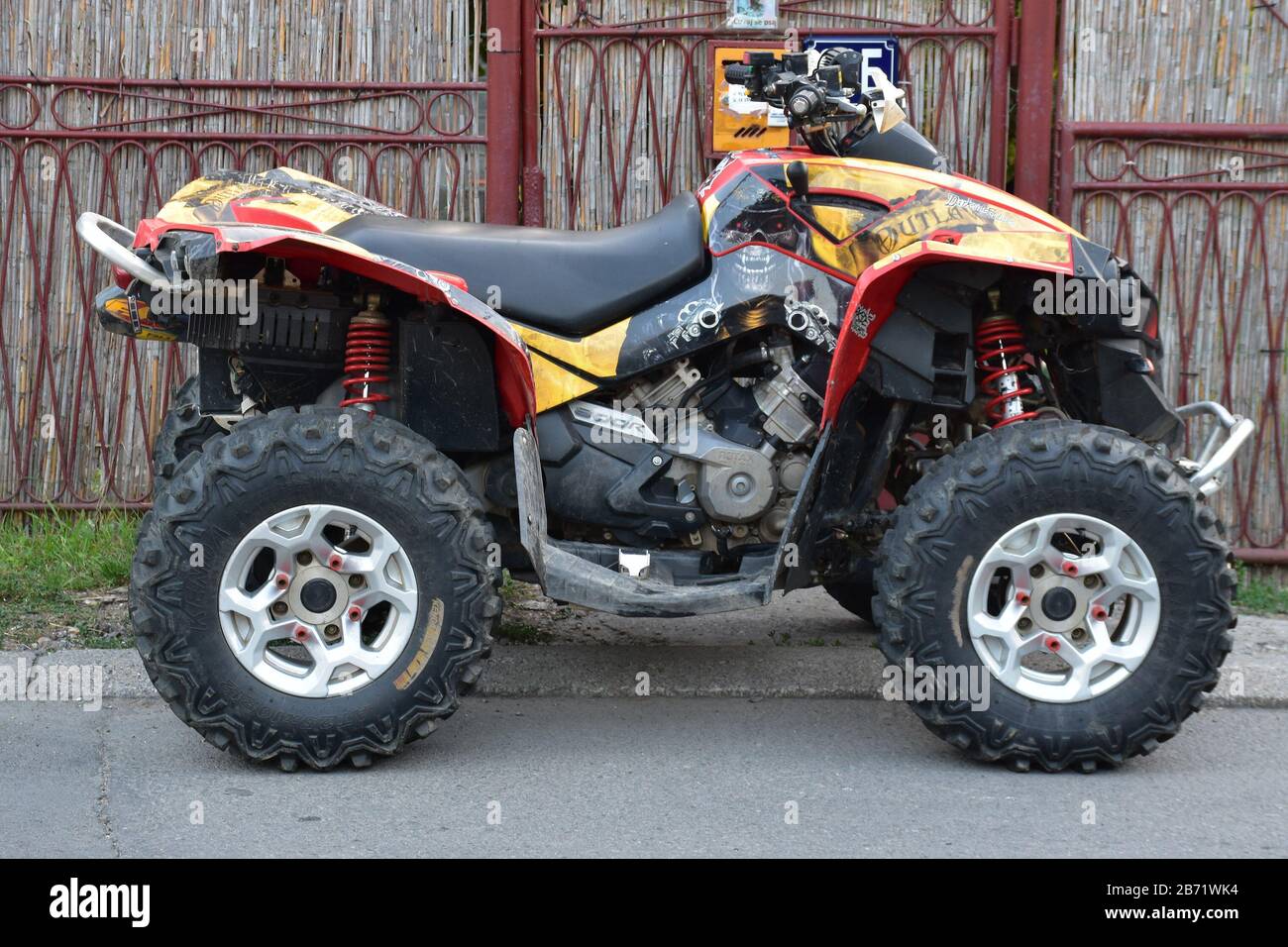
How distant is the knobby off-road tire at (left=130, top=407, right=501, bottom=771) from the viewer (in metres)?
4.37

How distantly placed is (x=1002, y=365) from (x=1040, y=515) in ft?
1.84

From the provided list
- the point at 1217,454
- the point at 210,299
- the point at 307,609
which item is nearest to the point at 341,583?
the point at 307,609

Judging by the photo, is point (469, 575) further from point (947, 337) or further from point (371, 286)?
point (947, 337)

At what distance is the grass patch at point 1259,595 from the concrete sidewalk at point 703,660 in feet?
0.74

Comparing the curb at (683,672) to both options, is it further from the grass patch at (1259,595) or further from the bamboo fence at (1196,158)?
the bamboo fence at (1196,158)

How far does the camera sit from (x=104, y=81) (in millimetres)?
6828

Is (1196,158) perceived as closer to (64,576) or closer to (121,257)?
(121,257)

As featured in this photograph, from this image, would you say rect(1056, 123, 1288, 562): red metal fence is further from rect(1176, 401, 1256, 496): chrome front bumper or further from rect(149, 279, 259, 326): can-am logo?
rect(149, 279, 259, 326): can-am logo

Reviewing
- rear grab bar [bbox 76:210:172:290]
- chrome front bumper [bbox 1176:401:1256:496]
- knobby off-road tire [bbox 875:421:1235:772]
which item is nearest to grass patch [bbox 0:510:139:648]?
rear grab bar [bbox 76:210:172:290]

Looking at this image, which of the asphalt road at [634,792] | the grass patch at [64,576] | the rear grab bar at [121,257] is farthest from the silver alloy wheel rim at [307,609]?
the grass patch at [64,576]

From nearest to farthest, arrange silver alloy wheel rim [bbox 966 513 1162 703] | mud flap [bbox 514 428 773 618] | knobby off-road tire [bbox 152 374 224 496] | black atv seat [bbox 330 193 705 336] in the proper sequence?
silver alloy wheel rim [bbox 966 513 1162 703], mud flap [bbox 514 428 773 618], black atv seat [bbox 330 193 705 336], knobby off-road tire [bbox 152 374 224 496]

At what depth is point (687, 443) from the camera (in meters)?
4.83

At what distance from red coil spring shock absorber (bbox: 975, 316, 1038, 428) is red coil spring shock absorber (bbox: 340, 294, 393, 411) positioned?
1.89 m

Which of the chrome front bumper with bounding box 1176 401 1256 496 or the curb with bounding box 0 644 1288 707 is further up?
the chrome front bumper with bounding box 1176 401 1256 496
